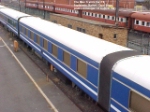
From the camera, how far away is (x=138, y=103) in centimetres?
672

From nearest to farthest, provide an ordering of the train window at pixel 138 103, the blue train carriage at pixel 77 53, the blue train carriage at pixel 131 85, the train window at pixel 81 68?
1. the train window at pixel 138 103
2. the blue train carriage at pixel 131 85
3. the blue train carriage at pixel 77 53
4. the train window at pixel 81 68

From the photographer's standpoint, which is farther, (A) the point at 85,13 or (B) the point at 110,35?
(A) the point at 85,13

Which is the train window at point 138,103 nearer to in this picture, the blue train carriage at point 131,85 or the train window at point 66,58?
the blue train carriage at point 131,85

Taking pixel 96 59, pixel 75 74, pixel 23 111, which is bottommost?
pixel 23 111

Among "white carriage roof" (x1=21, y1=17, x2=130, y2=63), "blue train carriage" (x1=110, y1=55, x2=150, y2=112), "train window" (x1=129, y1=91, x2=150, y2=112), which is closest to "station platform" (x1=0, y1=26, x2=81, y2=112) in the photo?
"white carriage roof" (x1=21, y1=17, x2=130, y2=63)

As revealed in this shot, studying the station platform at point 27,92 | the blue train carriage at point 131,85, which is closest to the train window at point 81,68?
the station platform at point 27,92

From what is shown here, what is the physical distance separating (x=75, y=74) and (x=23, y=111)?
2.73 metres

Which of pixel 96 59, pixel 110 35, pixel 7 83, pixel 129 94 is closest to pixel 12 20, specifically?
pixel 110 35

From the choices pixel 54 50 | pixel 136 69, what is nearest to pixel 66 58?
pixel 54 50

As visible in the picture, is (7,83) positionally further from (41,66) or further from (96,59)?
(96,59)

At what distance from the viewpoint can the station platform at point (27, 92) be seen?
1047 centimetres

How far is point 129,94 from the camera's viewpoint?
7.06m

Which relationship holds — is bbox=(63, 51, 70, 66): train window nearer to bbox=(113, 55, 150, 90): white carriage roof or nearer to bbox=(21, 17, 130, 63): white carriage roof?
bbox=(21, 17, 130, 63): white carriage roof

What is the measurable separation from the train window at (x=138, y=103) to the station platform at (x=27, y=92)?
12.3 feet
